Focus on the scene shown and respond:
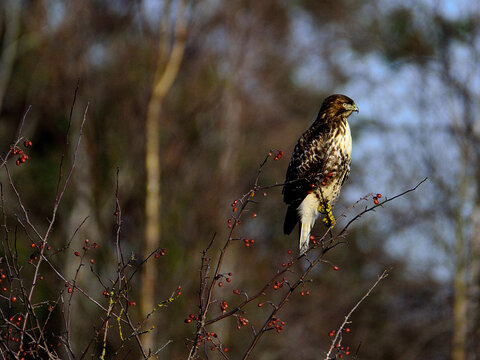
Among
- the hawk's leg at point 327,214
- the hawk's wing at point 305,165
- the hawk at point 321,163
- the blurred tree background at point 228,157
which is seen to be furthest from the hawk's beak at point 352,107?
the blurred tree background at point 228,157

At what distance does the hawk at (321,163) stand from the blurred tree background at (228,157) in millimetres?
6126

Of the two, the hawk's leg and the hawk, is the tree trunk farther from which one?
the hawk's leg

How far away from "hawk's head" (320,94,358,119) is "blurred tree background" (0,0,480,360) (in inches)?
253

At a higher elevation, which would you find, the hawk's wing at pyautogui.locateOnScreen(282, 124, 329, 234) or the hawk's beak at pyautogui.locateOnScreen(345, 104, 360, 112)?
the hawk's beak at pyautogui.locateOnScreen(345, 104, 360, 112)

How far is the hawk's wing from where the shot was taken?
4855 mm

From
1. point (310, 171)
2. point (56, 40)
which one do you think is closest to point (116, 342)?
point (56, 40)

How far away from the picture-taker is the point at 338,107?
496 centimetres

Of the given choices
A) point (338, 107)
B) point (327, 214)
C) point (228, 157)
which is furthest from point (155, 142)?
point (327, 214)

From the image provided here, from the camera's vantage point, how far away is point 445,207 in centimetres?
1231

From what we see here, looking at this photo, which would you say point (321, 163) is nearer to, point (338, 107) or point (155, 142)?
point (338, 107)

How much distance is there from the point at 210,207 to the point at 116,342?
263 cm

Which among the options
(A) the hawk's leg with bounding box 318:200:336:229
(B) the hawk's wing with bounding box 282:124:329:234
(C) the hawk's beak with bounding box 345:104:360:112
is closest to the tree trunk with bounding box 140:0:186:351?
(B) the hawk's wing with bounding box 282:124:329:234

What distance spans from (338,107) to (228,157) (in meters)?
8.56

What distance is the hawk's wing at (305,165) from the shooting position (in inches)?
191
